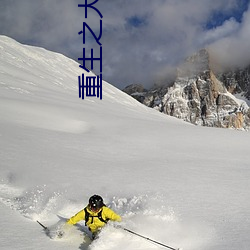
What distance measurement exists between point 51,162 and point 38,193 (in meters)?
2.31

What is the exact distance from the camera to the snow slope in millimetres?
5375

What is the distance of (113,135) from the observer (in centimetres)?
1483

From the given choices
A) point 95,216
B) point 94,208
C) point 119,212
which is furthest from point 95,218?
point 119,212

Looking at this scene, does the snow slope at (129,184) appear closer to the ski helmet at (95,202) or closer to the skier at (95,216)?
the skier at (95,216)

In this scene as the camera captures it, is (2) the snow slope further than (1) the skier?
No

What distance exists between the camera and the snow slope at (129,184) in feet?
17.6

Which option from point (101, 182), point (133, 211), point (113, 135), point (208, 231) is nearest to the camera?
point (208, 231)

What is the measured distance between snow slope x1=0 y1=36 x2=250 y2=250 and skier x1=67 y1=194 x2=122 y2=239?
22 centimetres

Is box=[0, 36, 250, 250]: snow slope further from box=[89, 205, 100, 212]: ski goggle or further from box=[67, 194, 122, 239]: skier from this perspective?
box=[89, 205, 100, 212]: ski goggle

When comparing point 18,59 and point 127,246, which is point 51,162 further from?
point 18,59

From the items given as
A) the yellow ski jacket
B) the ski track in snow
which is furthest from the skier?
the ski track in snow

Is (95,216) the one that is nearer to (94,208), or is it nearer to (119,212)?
(94,208)

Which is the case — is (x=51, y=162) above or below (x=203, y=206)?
above

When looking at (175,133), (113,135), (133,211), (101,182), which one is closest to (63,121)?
(113,135)
